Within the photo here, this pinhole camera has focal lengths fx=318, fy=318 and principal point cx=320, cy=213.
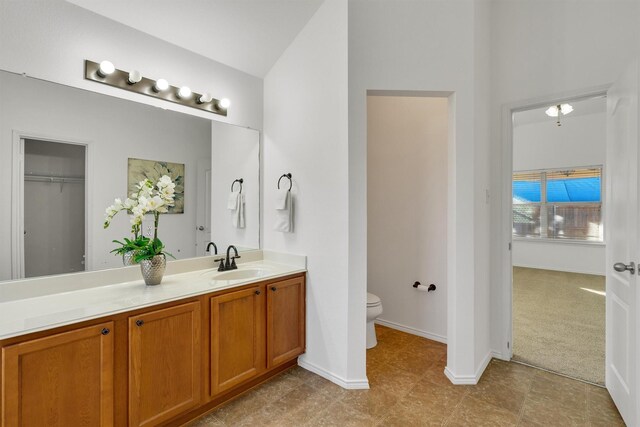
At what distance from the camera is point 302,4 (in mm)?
2305

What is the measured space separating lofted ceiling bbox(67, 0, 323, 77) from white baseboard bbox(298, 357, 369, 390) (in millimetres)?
2448

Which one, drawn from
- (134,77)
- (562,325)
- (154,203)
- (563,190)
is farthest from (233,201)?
(563,190)

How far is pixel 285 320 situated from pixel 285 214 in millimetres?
801

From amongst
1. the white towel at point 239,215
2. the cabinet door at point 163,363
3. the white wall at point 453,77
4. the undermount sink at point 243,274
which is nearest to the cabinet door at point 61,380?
the cabinet door at point 163,363

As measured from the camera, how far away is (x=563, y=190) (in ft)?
20.4

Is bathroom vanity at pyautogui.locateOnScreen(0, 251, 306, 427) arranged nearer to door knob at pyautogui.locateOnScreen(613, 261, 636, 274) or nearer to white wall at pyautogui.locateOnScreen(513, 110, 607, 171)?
door knob at pyautogui.locateOnScreen(613, 261, 636, 274)

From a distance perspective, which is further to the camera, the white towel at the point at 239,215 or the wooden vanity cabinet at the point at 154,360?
the white towel at the point at 239,215

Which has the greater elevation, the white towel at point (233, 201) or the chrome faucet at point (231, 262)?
the white towel at point (233, 201)

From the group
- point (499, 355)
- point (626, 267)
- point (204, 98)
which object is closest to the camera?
point (626, 267)

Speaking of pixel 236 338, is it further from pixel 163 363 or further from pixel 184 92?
pixel 184 92

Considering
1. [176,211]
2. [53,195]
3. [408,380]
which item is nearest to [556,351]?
[408,380]

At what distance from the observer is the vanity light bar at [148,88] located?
1.91m

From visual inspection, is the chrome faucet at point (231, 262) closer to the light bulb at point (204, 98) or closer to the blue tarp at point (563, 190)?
the light bulb at point (204, 98)

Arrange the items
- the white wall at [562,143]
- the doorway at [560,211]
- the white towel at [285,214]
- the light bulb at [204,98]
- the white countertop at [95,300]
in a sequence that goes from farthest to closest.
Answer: the white wall at [562,143] → the doorway at [560,211] → the white towel at [285,214] → the light bulb at [204,98] → the white countertop at [95,300]
